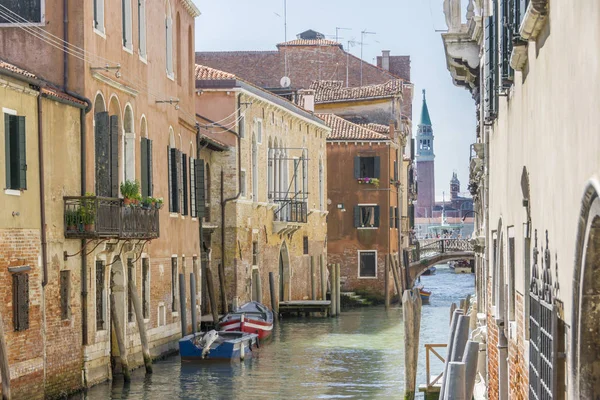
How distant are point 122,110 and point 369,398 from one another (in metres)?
6.14

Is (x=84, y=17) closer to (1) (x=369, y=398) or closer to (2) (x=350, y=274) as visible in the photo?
(1) (x=369, y=398)

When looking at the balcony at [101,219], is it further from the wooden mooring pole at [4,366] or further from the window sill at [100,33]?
the wooden mooring pole at [4,366]

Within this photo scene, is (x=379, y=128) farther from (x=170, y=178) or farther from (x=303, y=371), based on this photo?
(x=303, y=371)

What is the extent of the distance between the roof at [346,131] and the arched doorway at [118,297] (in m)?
25.4

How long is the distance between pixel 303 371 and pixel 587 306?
18.5 metres

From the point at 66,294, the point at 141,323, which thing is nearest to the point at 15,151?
the point at 66,294

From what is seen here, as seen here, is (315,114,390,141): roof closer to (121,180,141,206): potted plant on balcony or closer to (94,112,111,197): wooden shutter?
(121,180,141,206): potted plant on balcony

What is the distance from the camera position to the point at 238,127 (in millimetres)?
31672

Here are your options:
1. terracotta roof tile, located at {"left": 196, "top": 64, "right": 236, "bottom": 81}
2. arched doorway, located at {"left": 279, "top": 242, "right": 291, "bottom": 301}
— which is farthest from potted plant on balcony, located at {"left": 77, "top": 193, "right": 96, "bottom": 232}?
arched doorway, located at {"left": 279, "top": 242, "right": 291, "bottom": 301}

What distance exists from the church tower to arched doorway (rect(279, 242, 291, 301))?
8080cm

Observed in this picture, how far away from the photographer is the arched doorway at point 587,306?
4484 mm

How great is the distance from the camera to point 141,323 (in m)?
20.2

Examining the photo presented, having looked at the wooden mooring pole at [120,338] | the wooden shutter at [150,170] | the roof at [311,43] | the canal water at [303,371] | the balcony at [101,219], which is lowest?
the canal water at [303,371]

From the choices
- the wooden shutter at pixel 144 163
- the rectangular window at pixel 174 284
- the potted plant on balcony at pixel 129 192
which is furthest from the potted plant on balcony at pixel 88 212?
the rectangular window at pixel 174 284
